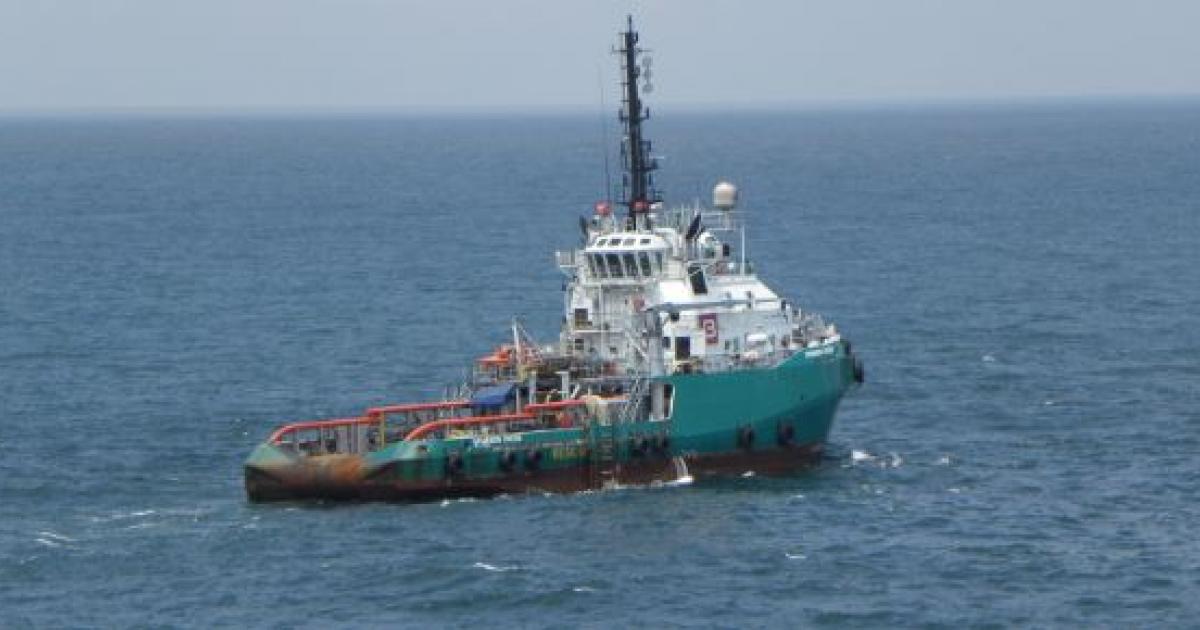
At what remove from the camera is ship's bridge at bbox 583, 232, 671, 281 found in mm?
73812

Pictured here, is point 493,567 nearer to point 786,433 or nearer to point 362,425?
point 362,425

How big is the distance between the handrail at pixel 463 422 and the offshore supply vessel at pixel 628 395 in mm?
65

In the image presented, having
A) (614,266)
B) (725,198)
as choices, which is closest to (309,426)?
(614,266)

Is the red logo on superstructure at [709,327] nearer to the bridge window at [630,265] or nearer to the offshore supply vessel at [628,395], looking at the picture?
the offshore supply vessel at [628,395]

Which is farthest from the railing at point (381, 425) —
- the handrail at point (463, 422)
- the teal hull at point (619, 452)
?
the teal hull at point (619, 452)

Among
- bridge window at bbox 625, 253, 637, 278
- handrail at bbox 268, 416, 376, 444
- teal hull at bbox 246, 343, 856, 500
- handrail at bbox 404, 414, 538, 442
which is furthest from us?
bridge window at bbox 625, 253, 637, 278

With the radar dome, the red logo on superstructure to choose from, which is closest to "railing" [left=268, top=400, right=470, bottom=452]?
the red logo on superstructure

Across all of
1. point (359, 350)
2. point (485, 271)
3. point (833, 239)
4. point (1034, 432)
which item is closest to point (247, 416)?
point (359, 350)

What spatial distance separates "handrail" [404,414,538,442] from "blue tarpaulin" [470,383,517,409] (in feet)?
2.89

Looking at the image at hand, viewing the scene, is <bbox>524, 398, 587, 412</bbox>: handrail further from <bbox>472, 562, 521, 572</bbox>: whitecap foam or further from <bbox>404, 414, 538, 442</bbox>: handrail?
<bbox>472, 562, 521, 572</bbox>: whitecap foam

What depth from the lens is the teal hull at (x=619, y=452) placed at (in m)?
67.8

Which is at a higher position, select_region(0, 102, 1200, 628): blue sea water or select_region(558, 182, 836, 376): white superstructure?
select_region(558, 182, 836, 376): white superstructure

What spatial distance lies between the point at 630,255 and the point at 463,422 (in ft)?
28.9

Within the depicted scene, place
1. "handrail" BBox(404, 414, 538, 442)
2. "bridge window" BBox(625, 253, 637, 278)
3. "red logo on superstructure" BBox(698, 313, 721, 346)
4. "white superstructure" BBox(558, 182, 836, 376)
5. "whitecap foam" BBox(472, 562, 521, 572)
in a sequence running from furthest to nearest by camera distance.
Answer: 1. "bridge window" BBox(625, 253, 637, 278)
2. "red logo on superstructure" BBox(698, 313, 721, 346)
3. "white superstructure" BBox(558, 182, 836, 376)
4. "handrail" BBox(404, 414, 538, 442)
5. "whitecap foam" BBox(472, 562, 521, 572)
